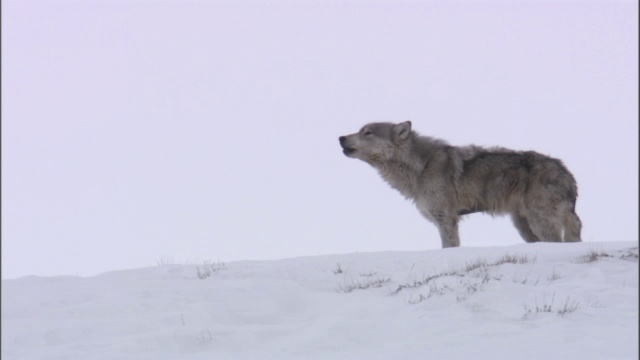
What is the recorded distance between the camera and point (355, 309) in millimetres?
9117

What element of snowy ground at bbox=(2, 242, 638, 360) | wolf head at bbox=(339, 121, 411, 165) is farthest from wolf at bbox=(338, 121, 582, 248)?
snowy ground at bbox=(2, 242, 638, 360)

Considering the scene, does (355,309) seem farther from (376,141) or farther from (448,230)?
(376,141)

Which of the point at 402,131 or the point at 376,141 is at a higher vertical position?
the point at 402,131

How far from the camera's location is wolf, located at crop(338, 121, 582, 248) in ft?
45.4

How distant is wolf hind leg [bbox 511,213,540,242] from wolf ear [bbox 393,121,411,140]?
7.95 ft

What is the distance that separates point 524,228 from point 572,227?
0.97 m

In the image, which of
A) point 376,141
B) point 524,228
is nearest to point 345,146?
point 376,141

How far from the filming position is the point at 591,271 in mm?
9789

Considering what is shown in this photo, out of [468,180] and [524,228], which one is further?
[524,228]

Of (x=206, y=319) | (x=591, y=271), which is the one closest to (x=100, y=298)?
(x=206, y=319)

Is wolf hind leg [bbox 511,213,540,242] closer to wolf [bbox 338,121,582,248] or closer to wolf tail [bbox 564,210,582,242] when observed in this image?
wolf [bbox 338,121,582,248]

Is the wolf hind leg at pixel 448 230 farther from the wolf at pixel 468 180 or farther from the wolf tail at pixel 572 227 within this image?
the wolf tail at pixel 572 227

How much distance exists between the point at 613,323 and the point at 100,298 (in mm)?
5719

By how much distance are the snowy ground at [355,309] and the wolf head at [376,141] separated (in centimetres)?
383
